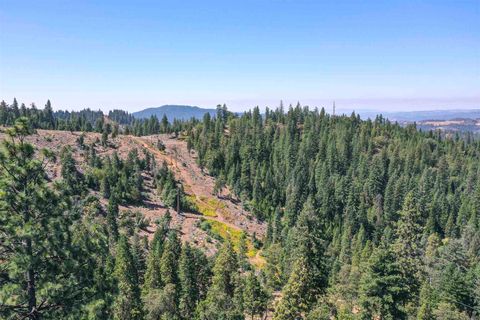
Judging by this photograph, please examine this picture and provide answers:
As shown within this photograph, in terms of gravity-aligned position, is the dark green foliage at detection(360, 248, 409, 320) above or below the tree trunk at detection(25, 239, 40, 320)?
below

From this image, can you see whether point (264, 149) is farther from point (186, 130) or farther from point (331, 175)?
point (186, 130)

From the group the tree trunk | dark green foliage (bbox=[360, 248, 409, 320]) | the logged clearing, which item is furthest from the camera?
the logged clearing

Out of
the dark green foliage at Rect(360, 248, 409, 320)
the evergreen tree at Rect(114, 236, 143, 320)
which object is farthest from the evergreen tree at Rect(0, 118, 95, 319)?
the evergreen tree at Rect(114, 236, 143, 320)

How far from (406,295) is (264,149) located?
132 metres

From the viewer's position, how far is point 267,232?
335ft

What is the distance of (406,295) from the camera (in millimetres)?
29906

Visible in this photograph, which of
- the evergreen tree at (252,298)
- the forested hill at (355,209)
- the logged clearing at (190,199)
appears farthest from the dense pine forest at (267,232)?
the logged clearing at (190,199)

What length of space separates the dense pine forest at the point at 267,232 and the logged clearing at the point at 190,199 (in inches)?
136

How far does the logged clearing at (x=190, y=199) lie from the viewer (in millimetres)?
97500

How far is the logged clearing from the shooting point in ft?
320

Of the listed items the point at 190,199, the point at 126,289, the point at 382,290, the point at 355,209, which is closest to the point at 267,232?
the point at 190,199

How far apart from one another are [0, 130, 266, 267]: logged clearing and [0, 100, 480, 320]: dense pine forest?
11.4 ft

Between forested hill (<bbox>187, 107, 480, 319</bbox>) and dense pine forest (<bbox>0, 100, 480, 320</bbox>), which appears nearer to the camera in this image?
dense pine forest (<bbox>0, 100, 480, 320</bbox>)

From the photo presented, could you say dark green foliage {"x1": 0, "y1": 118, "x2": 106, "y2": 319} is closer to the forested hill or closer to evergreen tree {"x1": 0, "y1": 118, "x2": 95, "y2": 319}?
evergreen tree {"x1": 0, "y1": 118, "x2": 95, "y2": 319}
